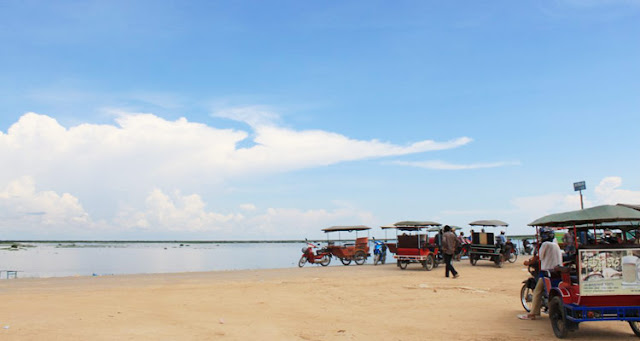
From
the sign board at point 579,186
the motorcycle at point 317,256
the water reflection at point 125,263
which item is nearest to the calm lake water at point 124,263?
the water reflection at point 125,263

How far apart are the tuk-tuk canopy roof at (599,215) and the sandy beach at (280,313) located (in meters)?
1.92

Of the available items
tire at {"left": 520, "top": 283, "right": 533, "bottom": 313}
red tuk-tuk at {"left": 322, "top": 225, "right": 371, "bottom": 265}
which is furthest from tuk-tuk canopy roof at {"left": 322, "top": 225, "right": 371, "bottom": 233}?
tire at {"left": 520, "top": 283, "right": 533, "bottom": 313}

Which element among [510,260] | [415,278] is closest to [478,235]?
[510,260]

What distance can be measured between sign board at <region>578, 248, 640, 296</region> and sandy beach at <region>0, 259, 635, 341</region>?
40.2 inches

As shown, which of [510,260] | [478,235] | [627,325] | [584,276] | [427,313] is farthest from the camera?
[510,260]

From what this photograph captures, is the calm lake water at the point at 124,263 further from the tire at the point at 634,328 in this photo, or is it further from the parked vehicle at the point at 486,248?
the tire at the point at 634,328

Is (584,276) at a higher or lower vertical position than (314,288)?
higher

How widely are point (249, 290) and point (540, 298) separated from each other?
839cm

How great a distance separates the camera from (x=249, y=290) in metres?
14.7

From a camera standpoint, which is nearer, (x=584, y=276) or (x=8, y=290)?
(x=584, y=276)

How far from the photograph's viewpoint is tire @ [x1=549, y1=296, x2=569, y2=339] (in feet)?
25.8

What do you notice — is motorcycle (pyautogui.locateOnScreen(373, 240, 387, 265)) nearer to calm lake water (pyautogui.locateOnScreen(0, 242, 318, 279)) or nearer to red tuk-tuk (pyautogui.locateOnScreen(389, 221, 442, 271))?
red tuk-tuk (pyautogui.locateOnScreen(389, 221, 442, 271))

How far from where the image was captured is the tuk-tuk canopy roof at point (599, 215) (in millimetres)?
7707

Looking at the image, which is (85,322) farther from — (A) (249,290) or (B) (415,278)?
(B) (415,278)
